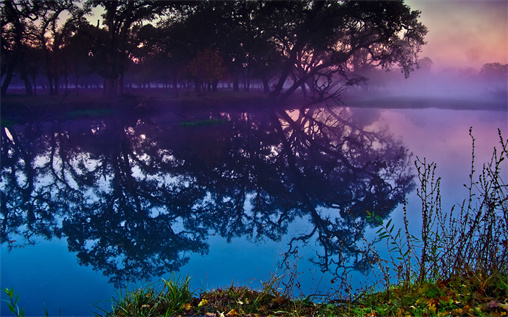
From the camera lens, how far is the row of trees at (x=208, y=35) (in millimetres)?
38250

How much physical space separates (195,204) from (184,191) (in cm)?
155

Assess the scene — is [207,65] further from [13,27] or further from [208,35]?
[13,27]

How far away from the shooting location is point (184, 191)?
13219mm

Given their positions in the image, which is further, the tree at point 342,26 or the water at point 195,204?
the tree at point 342,26

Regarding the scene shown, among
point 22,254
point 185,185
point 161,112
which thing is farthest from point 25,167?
point 161,112

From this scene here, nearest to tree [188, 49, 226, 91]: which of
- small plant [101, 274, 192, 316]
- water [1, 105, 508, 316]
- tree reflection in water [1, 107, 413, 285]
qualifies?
tree reflection in water [1, 107, 413, 285]

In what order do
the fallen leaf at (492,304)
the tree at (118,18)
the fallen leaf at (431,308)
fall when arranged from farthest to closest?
the tree at (118,18) → the fallen leaf at (431,308) → the fallen leaf at (492,304)

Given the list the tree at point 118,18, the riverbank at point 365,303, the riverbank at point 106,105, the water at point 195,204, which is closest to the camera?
the riverbank at point 365,303

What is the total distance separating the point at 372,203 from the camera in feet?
38.4

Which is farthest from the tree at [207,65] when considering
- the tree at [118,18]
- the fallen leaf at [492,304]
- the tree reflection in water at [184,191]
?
the fallen leaf at [492,304]

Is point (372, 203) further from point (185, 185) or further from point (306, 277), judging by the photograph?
point (185, 185)

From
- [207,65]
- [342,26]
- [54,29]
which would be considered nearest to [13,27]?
[54,29]

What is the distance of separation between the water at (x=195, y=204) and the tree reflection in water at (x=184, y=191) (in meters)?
0.05

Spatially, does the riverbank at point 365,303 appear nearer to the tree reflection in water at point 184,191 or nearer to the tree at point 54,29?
the tree reflection in water at point 184,191
